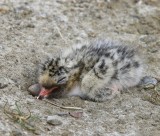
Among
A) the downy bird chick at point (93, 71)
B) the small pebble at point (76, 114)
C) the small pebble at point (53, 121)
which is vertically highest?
the downy bird chick at point (93, 71)

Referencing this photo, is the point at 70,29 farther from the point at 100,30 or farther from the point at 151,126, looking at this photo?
the point at 151,126

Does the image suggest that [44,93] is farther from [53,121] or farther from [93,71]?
[53,121]

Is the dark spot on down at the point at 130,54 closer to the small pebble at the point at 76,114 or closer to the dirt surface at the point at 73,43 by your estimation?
the dirt surface at the point at 73,43

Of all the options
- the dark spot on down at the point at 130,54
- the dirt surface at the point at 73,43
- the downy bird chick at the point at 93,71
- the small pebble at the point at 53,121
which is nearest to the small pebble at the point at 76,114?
the dirt surface at the point at 73,43

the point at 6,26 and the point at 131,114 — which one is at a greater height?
the point at 6,26

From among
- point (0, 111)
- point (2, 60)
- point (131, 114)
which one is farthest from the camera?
point (2, 60)

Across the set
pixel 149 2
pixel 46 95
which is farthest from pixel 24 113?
pixel 149 2

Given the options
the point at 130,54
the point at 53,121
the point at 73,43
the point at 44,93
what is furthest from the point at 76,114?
the point at 73,43
